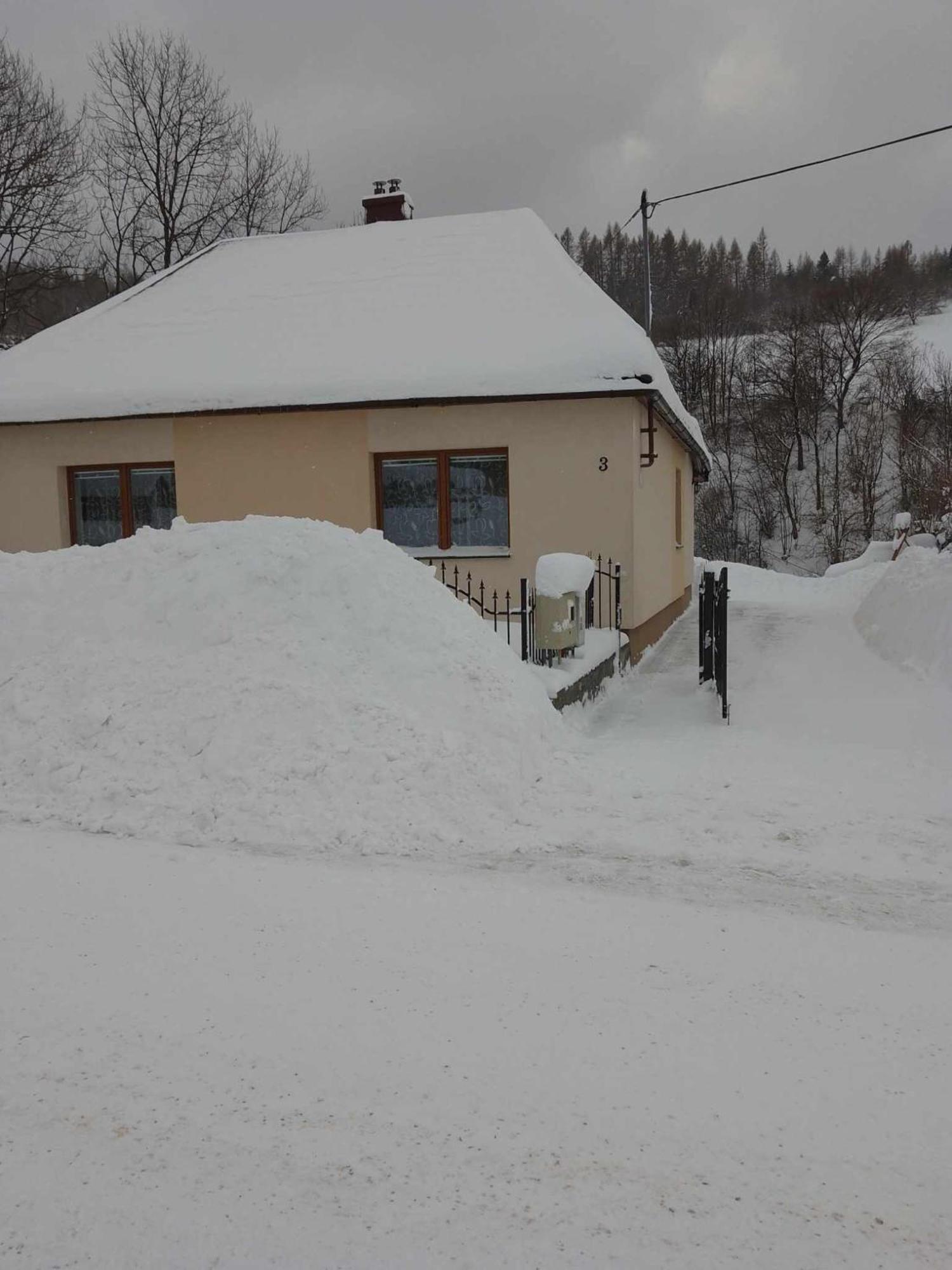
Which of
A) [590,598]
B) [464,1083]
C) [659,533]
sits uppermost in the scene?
[659,533]

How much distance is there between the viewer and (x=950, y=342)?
5603 centimetres

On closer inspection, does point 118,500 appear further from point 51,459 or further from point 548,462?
point 548,462

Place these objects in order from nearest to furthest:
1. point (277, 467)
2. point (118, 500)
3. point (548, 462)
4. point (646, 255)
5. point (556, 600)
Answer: point (556, 600), point (548, 462), point (277, 467), point (118, 500), point (646, 255)

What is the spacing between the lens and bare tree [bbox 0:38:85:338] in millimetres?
24422

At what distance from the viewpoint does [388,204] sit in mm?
18297

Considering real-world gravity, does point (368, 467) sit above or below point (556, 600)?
above

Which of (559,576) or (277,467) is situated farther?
(277,467)

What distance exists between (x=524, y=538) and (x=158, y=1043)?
9224 millimetres

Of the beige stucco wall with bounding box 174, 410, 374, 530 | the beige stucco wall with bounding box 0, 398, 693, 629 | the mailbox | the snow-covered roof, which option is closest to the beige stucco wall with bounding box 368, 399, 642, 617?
the beige stucco wall with bounding box 0, 398, 693, 629

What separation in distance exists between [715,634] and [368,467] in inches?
224

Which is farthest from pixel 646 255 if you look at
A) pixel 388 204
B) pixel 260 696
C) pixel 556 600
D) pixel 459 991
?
pixel 459 991

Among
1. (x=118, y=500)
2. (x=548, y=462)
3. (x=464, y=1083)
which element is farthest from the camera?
(x=118, y=500)

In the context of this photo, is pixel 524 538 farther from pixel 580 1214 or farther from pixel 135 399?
pixel 580 1214

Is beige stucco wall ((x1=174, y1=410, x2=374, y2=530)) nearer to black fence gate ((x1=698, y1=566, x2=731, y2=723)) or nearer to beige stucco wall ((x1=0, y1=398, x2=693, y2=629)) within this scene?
beige stucco wall ((x1=0, y1=398, x2=693, y2=629))
